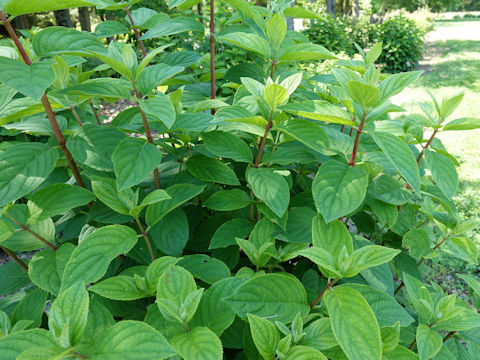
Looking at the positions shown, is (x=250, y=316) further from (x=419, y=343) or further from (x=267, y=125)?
(x=267, y=125)

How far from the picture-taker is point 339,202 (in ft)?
3.35

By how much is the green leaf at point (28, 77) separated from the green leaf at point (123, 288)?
0.52 meters

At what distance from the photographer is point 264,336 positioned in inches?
34.5

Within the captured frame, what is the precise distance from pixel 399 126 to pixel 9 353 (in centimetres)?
140

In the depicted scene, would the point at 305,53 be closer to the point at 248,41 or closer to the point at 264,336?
the point at 248,41

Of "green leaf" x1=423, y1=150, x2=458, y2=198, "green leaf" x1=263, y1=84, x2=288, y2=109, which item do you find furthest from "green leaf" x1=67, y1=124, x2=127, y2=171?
"green leaf" x1=423, y1=150, x2=458, y2=198

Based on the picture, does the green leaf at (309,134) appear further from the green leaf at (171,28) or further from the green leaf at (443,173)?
the green leaf at (171,28)

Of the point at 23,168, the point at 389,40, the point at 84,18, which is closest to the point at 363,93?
the point at 23,168

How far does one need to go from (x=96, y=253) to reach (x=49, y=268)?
0.23 meters

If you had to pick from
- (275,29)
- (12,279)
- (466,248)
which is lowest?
(466,248)

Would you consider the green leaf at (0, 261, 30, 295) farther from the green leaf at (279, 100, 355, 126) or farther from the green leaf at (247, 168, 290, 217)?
the green leaf at (279, 100, 355, 126)

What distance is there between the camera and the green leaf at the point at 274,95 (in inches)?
41.9

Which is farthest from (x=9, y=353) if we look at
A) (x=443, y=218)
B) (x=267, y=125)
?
(x=443, y=218)

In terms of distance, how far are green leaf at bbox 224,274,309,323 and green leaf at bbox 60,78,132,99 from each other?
0.68 metres
